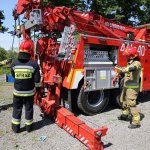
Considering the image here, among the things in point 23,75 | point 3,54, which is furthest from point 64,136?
point 3,54

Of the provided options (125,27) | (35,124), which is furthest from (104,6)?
(35,124)

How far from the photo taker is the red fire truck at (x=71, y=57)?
6.34 meters

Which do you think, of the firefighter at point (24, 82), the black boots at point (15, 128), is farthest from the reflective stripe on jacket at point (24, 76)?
the black boots at point (15, 128)

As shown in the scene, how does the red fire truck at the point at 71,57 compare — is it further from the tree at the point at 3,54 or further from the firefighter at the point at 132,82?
the tree at the point at 3,54

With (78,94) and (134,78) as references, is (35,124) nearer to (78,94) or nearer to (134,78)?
(78,94)

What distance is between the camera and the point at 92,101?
7.03 metres

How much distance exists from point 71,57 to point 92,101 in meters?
1.35

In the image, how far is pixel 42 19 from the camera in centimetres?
645

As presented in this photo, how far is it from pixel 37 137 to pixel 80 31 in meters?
2.77

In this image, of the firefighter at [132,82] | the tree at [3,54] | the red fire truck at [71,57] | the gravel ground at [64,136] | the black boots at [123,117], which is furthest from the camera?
the tree at [3,54]

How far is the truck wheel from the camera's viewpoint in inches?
260

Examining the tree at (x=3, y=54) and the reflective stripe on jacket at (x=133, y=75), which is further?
the tree at (x=3, y=54)

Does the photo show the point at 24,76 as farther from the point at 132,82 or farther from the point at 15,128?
the point at 132,82

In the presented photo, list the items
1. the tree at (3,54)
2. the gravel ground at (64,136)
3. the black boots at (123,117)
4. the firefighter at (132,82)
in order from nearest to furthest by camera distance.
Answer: the gravel ground at (64,136) < the firefighter at (132,82) < the black boots at (123,117) < the tree at (3,54)
